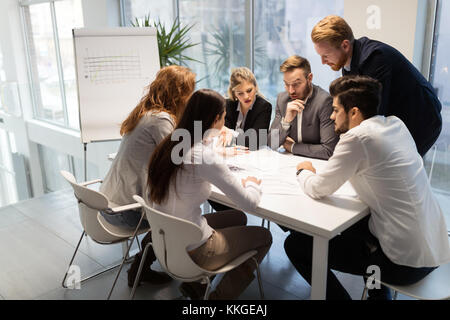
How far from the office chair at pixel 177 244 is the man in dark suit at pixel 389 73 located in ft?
4.00

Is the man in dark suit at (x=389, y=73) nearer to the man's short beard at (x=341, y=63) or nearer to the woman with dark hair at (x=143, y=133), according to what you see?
A: the man's short beard at (x=341, y=63)

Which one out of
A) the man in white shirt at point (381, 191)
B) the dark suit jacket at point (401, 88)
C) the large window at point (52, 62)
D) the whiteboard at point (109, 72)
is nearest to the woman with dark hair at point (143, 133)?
the man in white shirt at point (381, 191)

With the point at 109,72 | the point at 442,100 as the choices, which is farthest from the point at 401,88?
the point at 109,72

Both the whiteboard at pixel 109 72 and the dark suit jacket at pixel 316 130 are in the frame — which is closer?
the dark suit jacket at pixel 316 130

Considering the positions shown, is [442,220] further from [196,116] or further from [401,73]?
[196,116]

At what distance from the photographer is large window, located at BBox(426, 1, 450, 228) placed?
9.68 feet

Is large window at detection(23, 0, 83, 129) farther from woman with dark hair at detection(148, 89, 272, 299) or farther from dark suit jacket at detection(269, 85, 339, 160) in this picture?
woman with dark hair at detection(148, 89, 272, 299)

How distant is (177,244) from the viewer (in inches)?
62.8

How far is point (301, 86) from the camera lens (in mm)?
2518

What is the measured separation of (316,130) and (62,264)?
198 centimetres

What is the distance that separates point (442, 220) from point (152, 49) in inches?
104

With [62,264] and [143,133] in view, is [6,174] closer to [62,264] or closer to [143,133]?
[62,264]

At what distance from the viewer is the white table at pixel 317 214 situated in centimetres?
150
